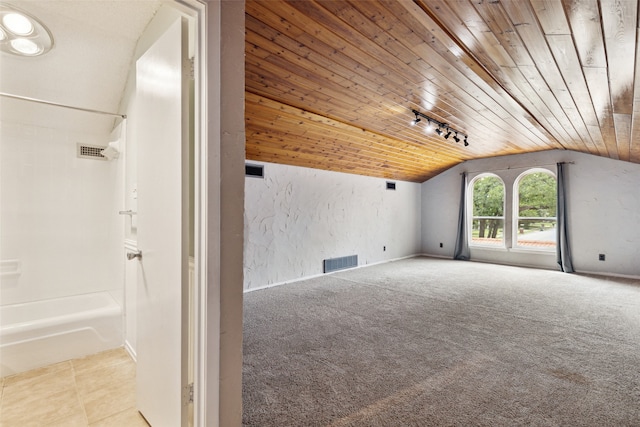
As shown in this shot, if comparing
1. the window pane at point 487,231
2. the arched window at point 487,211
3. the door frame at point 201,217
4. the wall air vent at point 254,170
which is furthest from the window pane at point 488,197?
the door frame at point 201,217

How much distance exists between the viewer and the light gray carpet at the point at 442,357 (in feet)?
5.25

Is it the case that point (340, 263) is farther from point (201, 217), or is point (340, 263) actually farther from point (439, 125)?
point (201, 217)

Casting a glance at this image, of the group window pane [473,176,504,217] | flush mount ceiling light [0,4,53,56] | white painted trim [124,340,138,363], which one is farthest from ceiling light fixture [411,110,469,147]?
white painted trim [124,340,138,363]

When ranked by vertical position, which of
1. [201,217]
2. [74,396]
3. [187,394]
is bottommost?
[74,396]

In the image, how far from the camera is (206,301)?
110 cm

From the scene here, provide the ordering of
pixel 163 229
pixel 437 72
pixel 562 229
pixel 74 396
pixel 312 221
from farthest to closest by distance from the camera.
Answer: pixel 562 229 < pixel 312 221 < pixel 437 72 < pixel 74 396 < pixel 163 229

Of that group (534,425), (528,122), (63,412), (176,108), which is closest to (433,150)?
(528,122)

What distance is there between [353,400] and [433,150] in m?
4.70

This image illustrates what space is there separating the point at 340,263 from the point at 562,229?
13.8ft

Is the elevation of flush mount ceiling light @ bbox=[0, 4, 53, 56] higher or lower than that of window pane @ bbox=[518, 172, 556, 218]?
higher

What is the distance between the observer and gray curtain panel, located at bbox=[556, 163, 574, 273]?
209 inches

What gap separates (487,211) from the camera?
21.5 feet

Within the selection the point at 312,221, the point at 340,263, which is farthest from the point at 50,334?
the point at 340,263

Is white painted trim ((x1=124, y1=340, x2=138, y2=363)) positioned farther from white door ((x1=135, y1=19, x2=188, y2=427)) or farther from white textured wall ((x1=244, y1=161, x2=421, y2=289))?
white textured wall ((x1=244, y1=161, x2=421, y2=289))
